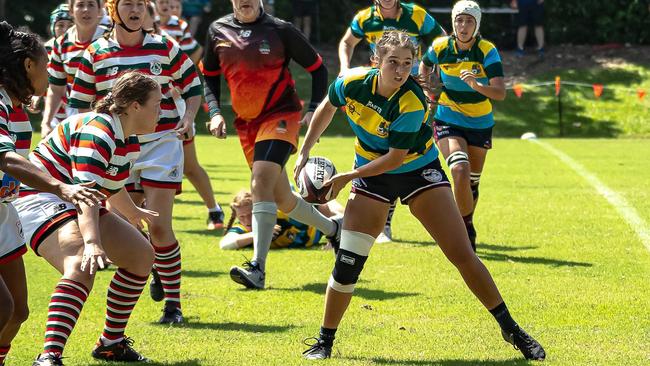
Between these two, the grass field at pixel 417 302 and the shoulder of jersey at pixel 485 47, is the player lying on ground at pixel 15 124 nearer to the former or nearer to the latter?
the grass field at pixel 417 302

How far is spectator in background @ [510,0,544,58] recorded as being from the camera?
102ft

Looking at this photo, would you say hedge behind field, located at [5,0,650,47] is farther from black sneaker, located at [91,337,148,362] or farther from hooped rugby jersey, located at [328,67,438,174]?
black sneaker, located at [91,337,148,362]

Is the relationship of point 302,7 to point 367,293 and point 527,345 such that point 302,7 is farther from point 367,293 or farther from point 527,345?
point 527,345

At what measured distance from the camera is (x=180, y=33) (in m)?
15.5

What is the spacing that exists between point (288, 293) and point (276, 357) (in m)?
2.04

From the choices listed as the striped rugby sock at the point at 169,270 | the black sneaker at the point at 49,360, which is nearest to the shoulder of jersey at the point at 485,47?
the striped rugby sock at the point at 169,270

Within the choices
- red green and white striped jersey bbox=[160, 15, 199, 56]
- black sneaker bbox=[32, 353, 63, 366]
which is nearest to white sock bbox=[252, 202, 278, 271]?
black sneaker bbox=[32, 353, 63, 366]

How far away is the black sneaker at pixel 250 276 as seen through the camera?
28.2 feet

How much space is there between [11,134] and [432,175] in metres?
2.27

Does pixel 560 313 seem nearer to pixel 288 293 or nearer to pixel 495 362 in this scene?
pixel 495 362

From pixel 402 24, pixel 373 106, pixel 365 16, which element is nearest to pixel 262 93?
pixel 402 24

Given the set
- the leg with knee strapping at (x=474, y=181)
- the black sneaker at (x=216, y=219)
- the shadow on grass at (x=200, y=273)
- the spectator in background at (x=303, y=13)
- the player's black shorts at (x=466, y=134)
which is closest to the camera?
the shadow on grass at (x=200, y=273)

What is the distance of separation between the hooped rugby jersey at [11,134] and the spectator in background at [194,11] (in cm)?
2424

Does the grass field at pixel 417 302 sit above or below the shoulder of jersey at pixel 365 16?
below
